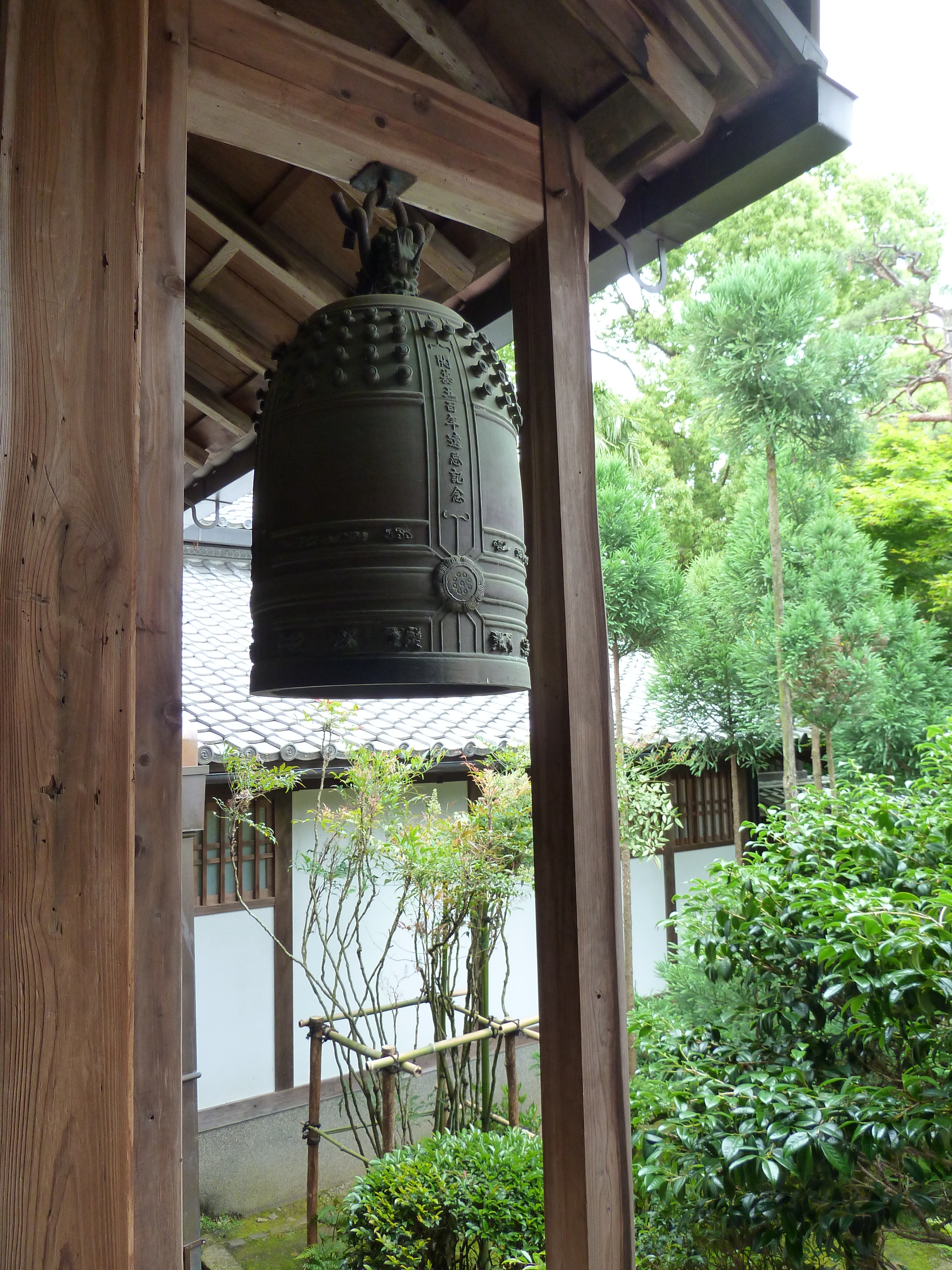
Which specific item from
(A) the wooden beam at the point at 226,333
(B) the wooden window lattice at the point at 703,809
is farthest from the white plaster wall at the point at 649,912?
(A) the wooden beam at the point at 226,333

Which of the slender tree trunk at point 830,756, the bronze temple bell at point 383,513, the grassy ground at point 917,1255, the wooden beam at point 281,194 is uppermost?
the wooden beam at point 281,194

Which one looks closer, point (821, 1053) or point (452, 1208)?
point (821, 1053)

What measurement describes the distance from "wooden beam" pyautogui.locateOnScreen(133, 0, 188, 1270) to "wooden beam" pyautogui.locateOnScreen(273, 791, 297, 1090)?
4.90 meters

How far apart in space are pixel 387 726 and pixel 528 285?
15.7 feet

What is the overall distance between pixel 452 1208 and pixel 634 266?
322 centimetres

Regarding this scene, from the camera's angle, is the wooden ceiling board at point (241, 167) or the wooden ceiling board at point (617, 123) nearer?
the wooden ceiling board at point (617, 123)

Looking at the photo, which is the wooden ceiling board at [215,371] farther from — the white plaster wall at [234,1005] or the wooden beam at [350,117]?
the white plaster wall at [234,1005]

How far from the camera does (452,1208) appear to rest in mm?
3283

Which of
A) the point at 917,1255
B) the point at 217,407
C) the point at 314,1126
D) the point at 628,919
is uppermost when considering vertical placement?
the point at 217,407

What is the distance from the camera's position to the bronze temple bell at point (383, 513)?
1.37 meters

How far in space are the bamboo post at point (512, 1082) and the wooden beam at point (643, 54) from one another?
4.50m

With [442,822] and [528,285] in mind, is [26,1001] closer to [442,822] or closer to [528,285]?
[528,285]

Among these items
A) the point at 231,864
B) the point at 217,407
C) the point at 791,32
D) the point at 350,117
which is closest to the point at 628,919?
the point at 231,864

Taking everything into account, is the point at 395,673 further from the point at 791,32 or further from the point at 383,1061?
the point at 383,1061
